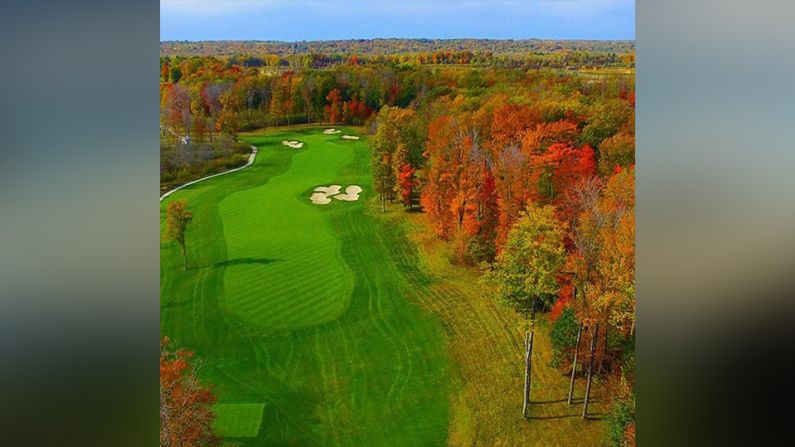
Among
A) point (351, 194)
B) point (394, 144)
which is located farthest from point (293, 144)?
point (394, 144)

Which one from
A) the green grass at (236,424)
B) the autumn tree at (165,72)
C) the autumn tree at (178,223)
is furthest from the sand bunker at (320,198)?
the green grass at (236,424)

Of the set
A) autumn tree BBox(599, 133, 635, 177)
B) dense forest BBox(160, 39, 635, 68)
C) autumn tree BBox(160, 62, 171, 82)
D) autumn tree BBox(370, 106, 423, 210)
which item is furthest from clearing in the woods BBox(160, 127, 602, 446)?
autumn tree BBox(599, 133, 635, 177)

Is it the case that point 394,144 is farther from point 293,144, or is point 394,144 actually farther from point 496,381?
point 496,381

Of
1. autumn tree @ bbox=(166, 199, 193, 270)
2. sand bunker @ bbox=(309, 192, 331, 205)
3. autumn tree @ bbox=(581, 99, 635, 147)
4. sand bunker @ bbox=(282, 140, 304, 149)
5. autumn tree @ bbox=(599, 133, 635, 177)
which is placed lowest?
autumn tree @ bbox=(166, 199, 193, 270)

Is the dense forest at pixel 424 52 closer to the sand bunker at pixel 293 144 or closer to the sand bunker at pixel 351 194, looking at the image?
the sand bunker at pixel 293 144

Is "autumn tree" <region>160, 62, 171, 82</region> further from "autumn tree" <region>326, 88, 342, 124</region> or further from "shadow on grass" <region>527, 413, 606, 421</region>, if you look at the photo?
"shadow on grass" <region>527, 413, 606, 421</region>

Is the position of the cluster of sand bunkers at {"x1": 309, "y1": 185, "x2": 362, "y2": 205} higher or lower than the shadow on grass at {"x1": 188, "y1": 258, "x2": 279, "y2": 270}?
higher
